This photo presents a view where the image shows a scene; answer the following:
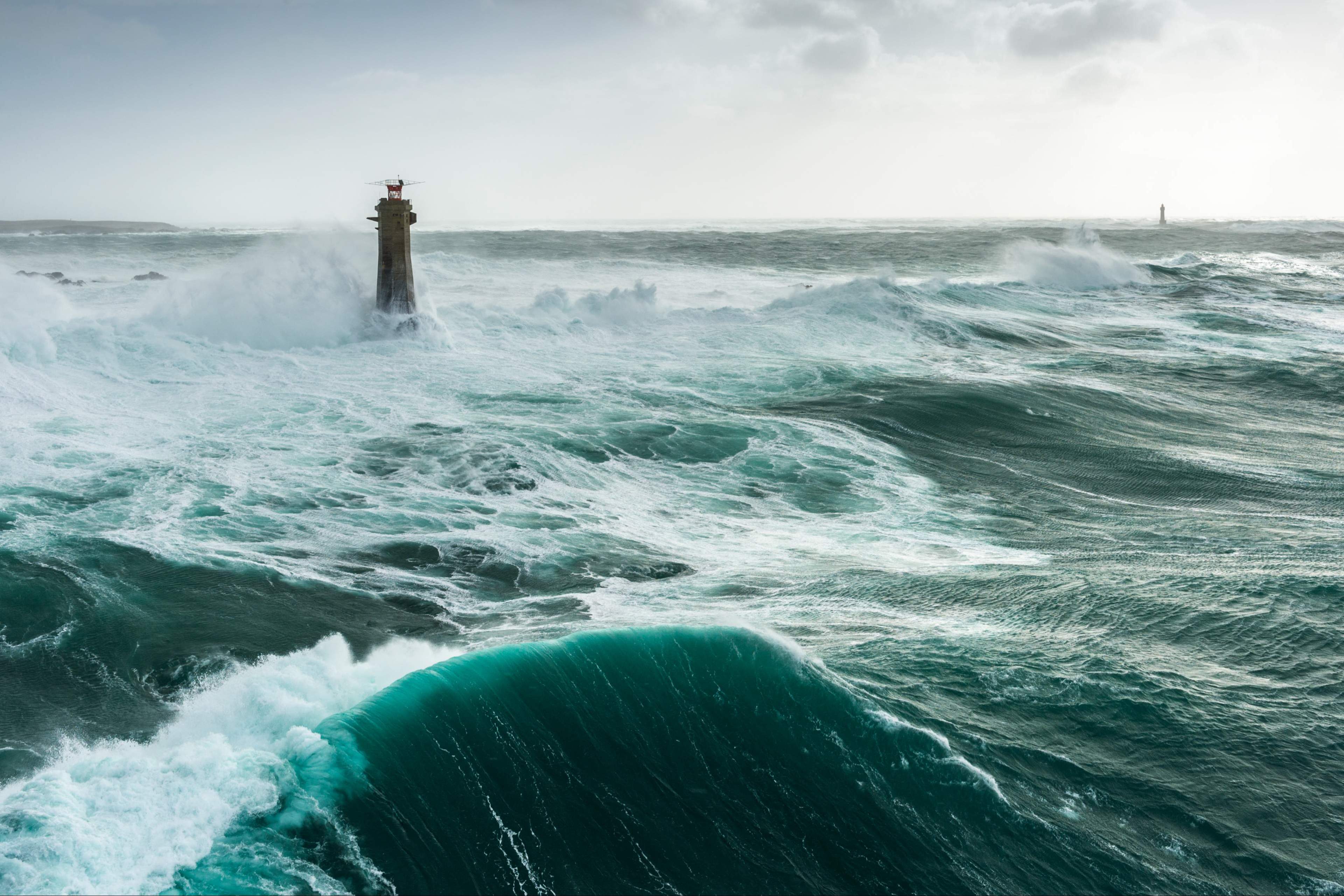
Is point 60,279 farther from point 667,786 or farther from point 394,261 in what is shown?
point 667,786

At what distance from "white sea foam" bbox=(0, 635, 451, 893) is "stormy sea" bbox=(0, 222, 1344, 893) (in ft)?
0.07

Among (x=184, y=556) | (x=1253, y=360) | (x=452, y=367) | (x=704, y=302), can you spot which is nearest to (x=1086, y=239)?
(x=704, y=302)

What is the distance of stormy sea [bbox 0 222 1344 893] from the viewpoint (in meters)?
4.49

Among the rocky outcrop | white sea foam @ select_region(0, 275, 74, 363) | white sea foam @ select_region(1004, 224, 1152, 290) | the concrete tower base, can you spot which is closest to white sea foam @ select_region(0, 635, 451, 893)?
white sea foam @ select_region(0, 275, 74, 363)

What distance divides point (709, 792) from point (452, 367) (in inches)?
581

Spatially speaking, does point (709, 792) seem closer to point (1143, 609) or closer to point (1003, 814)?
point (1003, 814)

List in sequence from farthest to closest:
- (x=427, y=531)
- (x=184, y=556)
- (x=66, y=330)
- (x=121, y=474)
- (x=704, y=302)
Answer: (x=704, y=302) < (x=66, y=330) < (x=121, y=474) < (x=427, y=531) < (x=184, y=556)

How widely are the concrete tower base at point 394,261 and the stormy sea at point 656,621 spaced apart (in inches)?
110

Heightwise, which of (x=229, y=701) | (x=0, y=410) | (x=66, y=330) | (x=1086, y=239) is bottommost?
(x=229, y=701)

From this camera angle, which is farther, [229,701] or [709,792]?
[229,701]

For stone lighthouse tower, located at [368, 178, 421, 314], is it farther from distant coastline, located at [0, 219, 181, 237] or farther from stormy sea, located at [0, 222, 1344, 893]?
distant coastline, located at [0, 219, 181, 237]

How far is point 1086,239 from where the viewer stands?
127 feet

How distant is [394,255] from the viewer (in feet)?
69.7

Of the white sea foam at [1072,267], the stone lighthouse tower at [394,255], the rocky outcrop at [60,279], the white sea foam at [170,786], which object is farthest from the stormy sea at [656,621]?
the rocky outcrop at [60,279]
